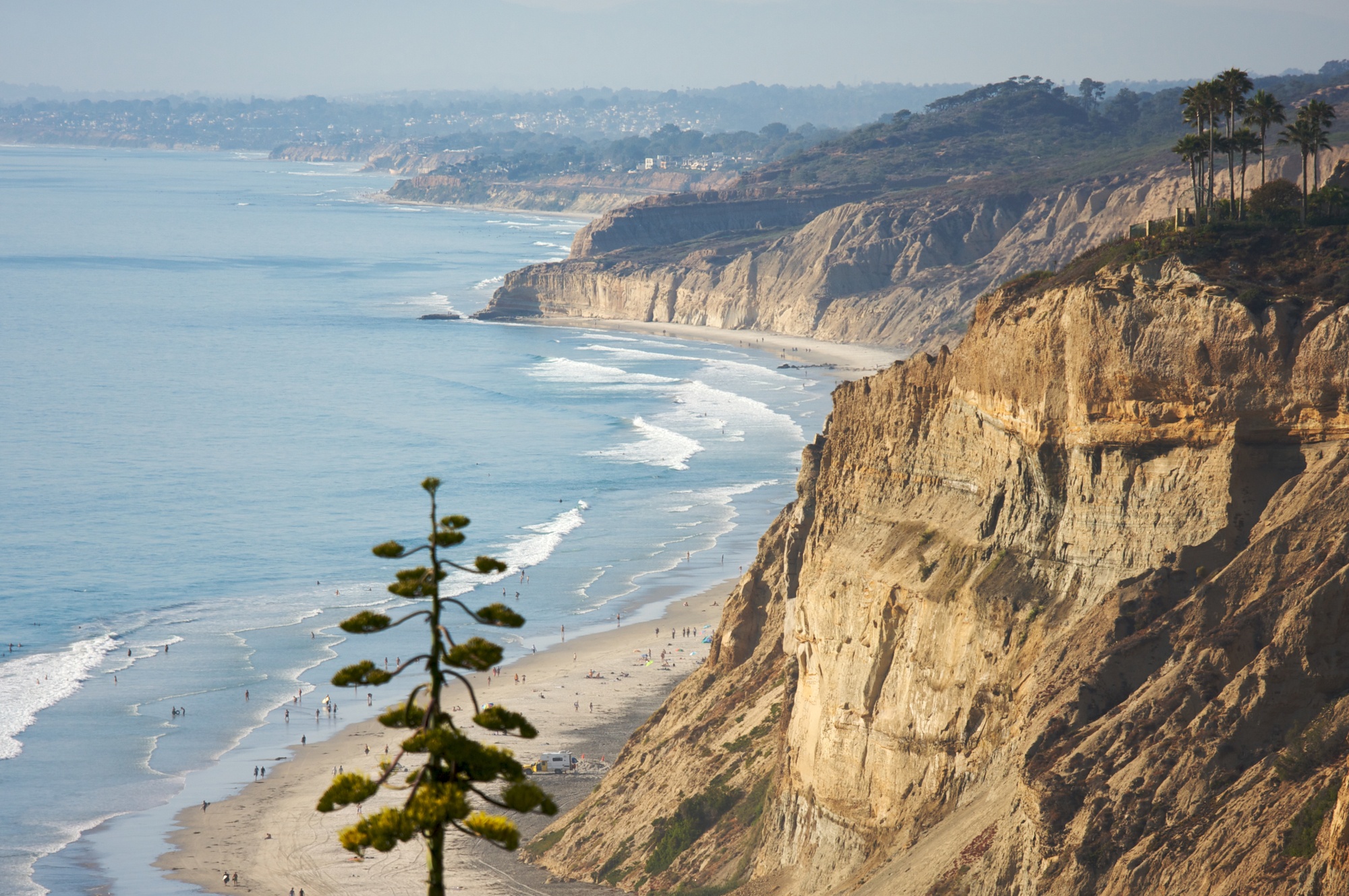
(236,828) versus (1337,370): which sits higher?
→ (1337,370)

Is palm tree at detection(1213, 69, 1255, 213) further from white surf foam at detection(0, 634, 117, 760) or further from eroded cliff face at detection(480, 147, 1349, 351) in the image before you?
eroded cliff face at detection(480, 147, 1349, 351)

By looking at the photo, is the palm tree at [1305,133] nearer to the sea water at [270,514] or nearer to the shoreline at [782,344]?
the sea water at [270,514]

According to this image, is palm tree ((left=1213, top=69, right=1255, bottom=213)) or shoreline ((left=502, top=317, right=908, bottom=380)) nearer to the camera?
palm tree ((left=1213, top=69, right=1255, bottom=213))

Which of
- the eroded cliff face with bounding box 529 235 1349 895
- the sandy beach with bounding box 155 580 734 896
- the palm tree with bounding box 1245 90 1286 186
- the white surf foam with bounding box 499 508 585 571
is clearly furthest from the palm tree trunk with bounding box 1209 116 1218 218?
the white surf foam with bounding box 499 508 585 571

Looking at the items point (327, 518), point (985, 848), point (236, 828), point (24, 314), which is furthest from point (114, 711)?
point (24, 314)

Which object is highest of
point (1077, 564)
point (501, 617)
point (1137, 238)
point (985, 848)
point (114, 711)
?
point (1137, 238)

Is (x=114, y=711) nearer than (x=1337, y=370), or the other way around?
(x=1337, y=370)

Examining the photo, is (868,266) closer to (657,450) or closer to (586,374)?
(586,374)

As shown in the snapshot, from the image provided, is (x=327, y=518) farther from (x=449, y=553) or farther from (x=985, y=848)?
(x=985, y=848)
